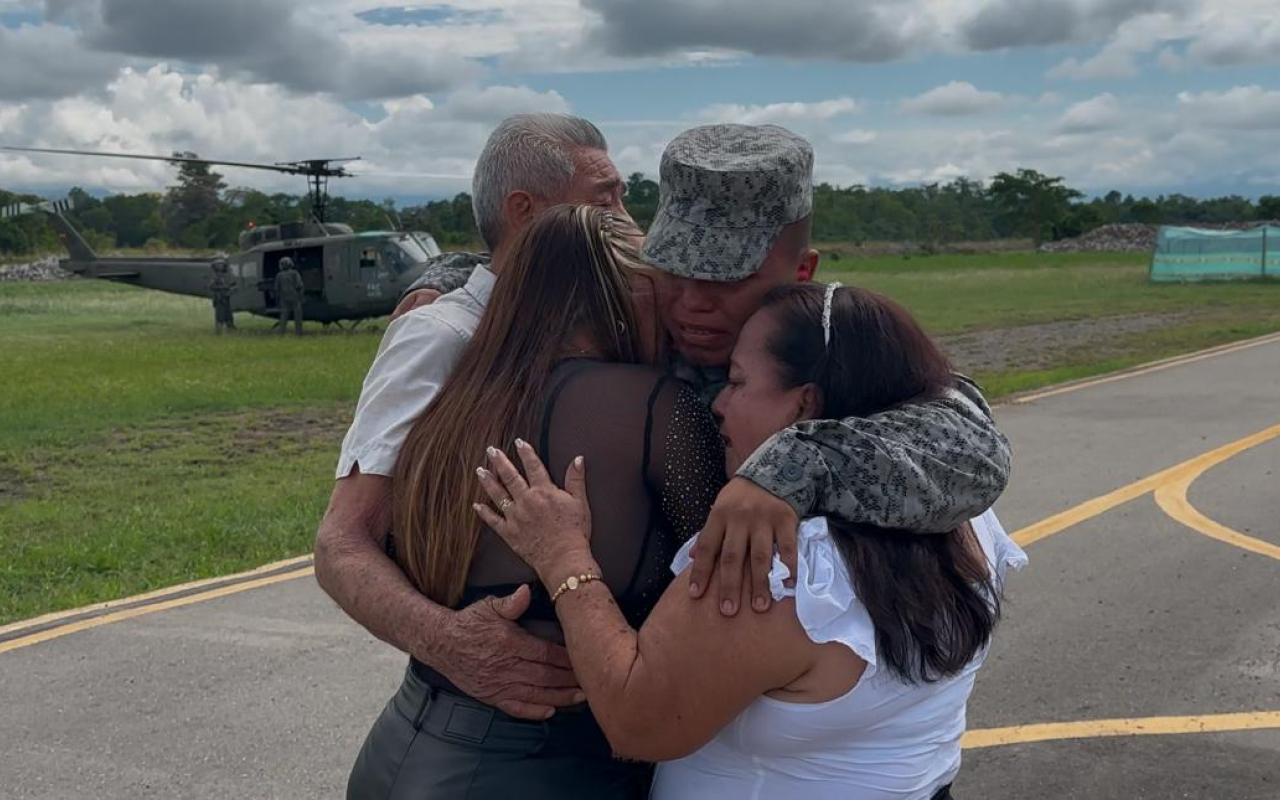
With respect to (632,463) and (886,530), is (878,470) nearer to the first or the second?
(886,530)

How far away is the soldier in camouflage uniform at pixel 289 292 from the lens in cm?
2875

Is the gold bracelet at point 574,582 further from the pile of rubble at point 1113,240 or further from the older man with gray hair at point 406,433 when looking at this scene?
the pile of rubble at point 1113,240

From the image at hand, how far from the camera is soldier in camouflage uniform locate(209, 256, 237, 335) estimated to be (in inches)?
1205

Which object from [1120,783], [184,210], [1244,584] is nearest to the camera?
[1120,783]

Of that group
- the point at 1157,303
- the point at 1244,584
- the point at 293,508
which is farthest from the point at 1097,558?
the point at 1157,303

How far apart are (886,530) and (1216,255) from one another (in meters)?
42.2

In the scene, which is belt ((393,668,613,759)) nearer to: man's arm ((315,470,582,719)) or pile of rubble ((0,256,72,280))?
man's arm ((315,470,582,719))

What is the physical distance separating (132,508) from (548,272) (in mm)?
Answer: 8293

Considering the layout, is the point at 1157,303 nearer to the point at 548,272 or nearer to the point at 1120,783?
the point at 1120,783

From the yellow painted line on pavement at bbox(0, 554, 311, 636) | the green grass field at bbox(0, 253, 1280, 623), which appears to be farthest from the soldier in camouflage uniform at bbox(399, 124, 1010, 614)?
the green grass field at bbox(0, 253, 1280, 623)

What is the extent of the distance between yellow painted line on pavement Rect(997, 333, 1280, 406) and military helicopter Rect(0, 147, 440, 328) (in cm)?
1443

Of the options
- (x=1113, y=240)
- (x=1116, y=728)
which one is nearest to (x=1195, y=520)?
(x=1116, y=728)

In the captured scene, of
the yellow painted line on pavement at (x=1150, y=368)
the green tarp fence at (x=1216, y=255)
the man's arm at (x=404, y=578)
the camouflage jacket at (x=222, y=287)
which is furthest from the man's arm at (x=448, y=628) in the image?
the green tarp fence at (x=1216, y=255)

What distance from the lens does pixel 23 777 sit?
4617 mm
